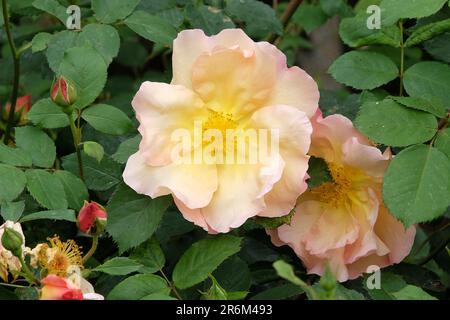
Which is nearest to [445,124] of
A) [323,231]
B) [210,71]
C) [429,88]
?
[429,88]

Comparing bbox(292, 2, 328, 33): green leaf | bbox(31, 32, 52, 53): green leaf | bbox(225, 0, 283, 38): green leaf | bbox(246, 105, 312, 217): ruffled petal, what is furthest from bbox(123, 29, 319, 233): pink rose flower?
bbox(292, 2, 328, 33): green leaf

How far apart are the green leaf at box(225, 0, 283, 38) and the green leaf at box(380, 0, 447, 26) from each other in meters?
0.43

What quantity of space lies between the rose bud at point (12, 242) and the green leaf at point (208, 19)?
2.17ft

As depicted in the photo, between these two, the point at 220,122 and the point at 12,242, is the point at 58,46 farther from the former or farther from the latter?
the point at 12,242

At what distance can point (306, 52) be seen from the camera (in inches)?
117

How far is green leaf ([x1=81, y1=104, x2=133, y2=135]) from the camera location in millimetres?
1509

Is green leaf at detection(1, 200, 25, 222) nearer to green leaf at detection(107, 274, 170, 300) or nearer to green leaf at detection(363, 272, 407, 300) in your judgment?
green leaf at detection(107, 274, 170, 300)

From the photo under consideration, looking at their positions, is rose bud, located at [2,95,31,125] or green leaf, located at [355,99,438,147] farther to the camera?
rose bud, located at [2,95,31,125]

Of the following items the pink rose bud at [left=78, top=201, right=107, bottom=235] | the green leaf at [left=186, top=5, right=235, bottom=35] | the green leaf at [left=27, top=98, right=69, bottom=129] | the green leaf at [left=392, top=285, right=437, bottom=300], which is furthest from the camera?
the green leaf at [left=186, top=5, right=235, bottom=35]

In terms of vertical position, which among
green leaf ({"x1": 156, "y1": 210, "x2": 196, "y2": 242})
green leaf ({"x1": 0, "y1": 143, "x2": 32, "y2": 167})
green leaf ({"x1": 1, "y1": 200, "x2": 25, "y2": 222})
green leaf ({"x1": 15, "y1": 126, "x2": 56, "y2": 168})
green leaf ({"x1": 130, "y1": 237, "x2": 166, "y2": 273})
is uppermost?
green leaf ({"x1": 0, "y1": 143, "x2": 32, "y2": 167})

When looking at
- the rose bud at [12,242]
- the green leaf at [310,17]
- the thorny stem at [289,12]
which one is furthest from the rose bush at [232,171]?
the green leaf at [310,17]

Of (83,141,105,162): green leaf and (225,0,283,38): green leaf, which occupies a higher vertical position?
(225,0,283,38): green leaf

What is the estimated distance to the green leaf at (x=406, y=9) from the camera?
1419 mm
